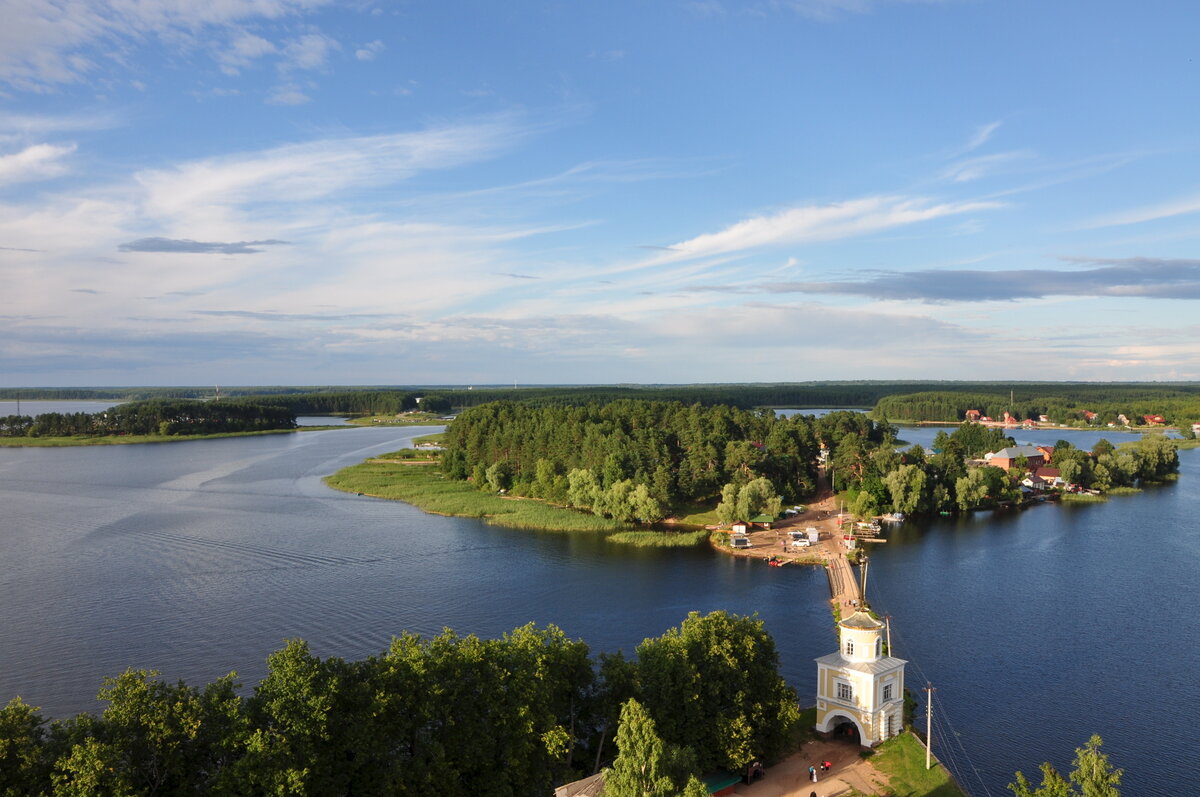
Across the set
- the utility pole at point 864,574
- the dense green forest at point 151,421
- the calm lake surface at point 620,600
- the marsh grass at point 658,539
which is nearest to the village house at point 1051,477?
the calm lake surface at point 620,600

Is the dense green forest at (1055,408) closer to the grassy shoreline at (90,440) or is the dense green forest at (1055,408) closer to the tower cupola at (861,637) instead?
the grassy shoreline at (90,440)

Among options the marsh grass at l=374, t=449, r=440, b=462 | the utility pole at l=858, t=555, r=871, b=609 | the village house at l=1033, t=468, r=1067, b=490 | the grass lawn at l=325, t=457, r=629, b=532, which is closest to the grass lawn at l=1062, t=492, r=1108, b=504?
the village house at l=1033, t=468, r=1067, b=490

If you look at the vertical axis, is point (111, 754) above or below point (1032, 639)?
above

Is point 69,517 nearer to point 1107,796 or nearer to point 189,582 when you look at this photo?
point 189,582

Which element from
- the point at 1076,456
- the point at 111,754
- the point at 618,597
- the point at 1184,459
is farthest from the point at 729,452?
the point at 1184,459

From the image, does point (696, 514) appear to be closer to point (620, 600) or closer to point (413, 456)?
point (620, 600)
